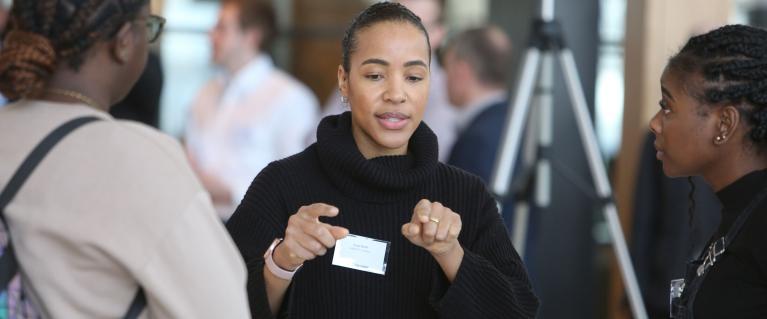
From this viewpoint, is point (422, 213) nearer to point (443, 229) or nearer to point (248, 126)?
point (443, 229)

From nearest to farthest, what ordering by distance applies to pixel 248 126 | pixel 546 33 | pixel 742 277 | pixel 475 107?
1. pixel 742 277
2. pixel 546 33
3. pixel 475 107
4. pixel 248 126

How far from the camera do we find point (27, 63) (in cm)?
157

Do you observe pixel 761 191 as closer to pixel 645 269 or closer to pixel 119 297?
pixel 119 297

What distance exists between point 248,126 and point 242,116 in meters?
0.08

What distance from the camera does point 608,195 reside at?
12.3 ft

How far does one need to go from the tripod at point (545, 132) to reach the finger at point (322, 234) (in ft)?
6.08

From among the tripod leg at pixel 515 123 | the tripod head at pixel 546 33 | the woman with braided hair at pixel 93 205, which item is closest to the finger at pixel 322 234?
the woman with braided hair at pixel 93 205

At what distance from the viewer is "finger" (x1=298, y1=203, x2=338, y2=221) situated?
1842 mm

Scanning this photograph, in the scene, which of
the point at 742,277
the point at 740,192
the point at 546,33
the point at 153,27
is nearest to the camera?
the point at 153,27

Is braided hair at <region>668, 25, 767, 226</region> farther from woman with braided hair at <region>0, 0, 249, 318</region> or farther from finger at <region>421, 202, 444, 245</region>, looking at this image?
woman with braided hair at <region>0, 0, 249, 318</region>

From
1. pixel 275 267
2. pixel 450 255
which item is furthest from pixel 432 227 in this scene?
pixel 275 267

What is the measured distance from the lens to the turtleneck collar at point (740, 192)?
2.06 meters

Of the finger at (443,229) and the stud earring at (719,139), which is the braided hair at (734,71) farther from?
the finger at (443,229)

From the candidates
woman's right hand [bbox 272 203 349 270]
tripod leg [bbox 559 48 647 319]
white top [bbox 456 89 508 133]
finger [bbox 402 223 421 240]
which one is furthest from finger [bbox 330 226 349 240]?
white top [bbox 456 89 508 133]
